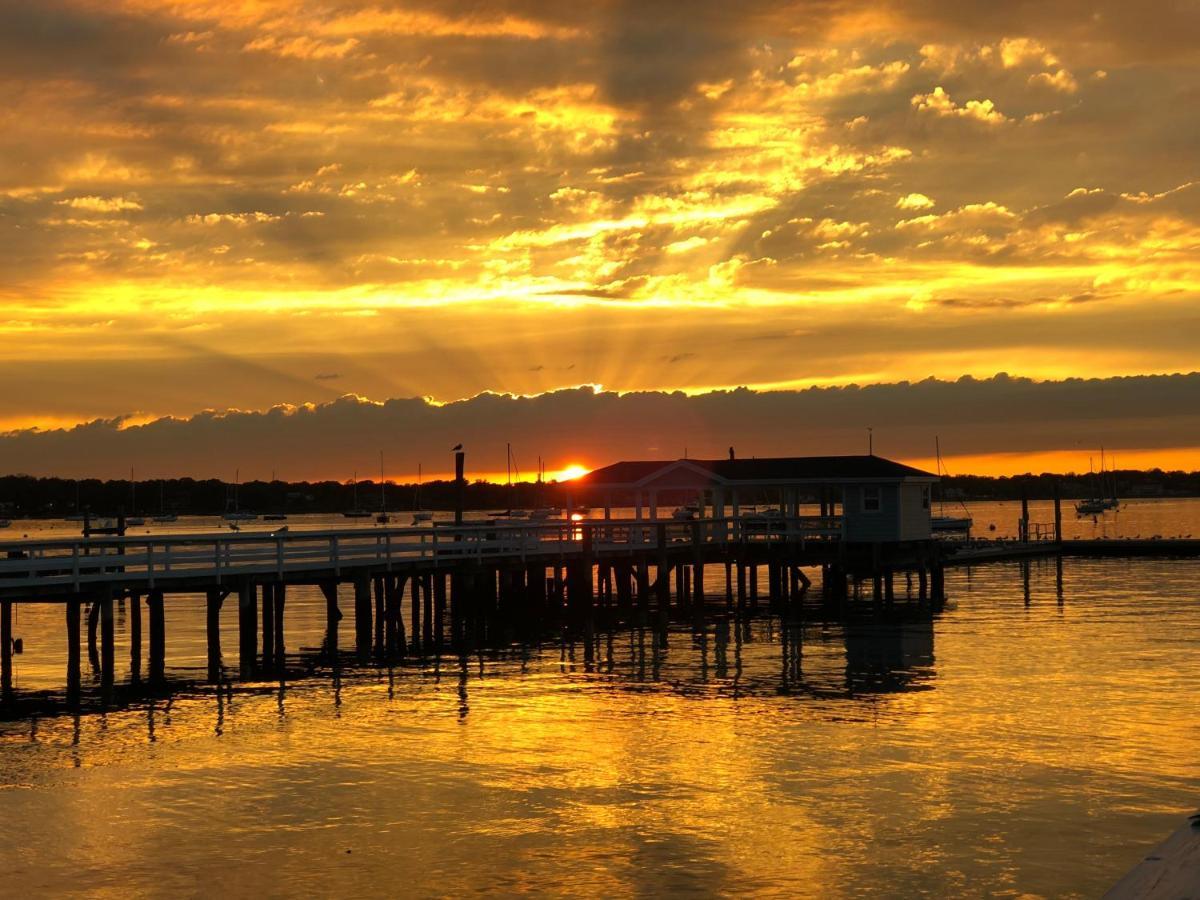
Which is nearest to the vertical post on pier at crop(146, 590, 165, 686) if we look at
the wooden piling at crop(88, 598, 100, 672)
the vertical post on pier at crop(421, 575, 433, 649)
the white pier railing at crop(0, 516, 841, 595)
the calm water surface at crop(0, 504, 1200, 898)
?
the calm water surface at crop(0, 504, 1200, 898)

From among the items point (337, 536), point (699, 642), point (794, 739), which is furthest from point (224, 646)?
point (794, 739)

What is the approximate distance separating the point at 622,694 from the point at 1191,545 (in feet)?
227

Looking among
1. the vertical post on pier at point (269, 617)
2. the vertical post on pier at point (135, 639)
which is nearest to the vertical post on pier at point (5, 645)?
the vertical post on pier at point (135, 639)

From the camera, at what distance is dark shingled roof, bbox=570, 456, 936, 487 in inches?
Result: 2360

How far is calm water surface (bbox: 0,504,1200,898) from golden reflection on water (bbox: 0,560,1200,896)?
2.5 inches

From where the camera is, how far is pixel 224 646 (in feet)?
140

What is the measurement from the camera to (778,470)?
62156 mm

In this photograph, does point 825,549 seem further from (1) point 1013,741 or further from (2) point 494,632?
(1) point 1013,741

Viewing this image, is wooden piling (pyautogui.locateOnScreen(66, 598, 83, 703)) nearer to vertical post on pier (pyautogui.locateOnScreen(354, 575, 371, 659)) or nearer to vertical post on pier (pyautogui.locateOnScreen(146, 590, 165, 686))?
vertical post on pier (pyautogui.locateOnScreen(146, 590, 165, 686))

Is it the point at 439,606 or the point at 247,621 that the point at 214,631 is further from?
the point at 439,606

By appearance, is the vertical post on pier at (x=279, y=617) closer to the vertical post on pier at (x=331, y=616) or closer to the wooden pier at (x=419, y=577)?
the wooden pier at (x=419, y=577)

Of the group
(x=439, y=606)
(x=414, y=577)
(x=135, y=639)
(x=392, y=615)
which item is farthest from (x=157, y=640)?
(x=414, y=577)

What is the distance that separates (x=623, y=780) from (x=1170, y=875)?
12.5 metres

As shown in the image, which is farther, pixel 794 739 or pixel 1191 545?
pixel 1191 545
